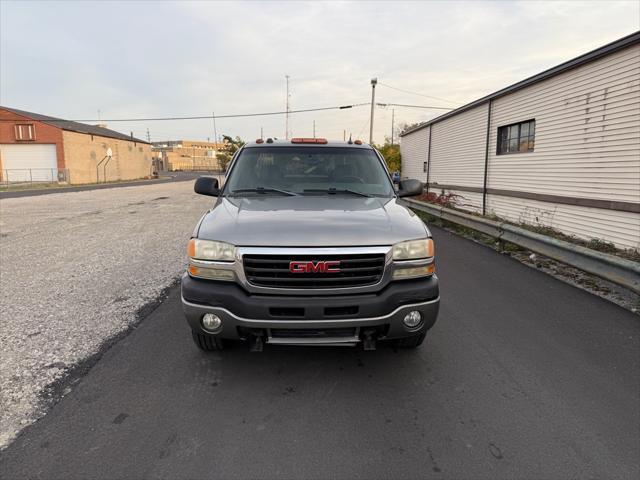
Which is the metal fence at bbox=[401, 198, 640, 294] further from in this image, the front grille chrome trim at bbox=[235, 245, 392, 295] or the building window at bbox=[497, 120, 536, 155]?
the building window at bbox=[497, 120, 536, 155]

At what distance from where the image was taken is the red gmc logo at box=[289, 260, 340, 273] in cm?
296

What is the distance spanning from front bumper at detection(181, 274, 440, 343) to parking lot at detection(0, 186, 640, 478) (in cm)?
54

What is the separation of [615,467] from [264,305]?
89.2 inches

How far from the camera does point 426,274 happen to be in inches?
126

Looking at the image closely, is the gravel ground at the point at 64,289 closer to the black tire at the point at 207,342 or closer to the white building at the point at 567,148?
the black tire at the point at 207,342

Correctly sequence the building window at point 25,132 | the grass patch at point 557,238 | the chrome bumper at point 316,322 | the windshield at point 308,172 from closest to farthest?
1. the chrome bumper at point 316,322
2. the windshield at point 308,172
3. the grass patch at point 557,238
4. the building window at point 25,132

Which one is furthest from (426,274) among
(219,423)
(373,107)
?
(373,107)

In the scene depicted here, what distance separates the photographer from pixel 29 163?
4459cm

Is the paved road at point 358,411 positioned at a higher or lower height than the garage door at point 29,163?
lower

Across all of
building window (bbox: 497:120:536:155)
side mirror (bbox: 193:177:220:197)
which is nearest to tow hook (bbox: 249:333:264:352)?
side mirror (bbox: 193:177:220:197)

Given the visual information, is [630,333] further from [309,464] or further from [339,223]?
[309,464]

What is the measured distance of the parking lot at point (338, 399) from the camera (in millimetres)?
2443

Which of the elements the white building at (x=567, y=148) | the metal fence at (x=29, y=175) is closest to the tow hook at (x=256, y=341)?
the white building at (x=567, y=148)

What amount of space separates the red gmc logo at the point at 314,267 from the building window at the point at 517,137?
431 inches
